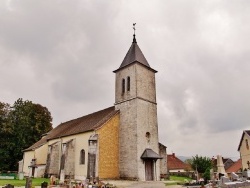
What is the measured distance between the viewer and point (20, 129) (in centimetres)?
4528

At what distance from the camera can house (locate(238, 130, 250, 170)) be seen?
42875mm

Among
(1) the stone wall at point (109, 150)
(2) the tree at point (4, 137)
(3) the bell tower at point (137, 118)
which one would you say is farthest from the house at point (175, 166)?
(2) the tree at point (4, 137)

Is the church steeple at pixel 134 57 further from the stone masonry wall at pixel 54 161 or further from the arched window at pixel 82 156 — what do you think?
the stone masonry wall at pixel 54 161

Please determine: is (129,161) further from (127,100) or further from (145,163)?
(127,100)

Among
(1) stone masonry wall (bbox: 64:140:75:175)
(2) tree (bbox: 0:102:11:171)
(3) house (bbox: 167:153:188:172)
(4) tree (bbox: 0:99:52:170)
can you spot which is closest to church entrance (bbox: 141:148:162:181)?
(1) stone masonry wall (bbox: 64:140:75:175)

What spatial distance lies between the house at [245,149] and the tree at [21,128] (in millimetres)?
36749

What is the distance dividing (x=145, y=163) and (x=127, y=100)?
24.3ft

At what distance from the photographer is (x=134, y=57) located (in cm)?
3080

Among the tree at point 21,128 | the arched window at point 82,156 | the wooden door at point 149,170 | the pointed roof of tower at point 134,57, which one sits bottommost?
the wooden door at point 149,170

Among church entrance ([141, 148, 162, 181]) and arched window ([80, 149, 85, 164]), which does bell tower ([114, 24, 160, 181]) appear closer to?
church entrance ([141, 148, 162, 181])

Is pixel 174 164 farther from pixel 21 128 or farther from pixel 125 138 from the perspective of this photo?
pixel 21 128

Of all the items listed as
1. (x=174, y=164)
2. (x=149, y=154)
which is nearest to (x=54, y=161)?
(x=149, y=154)

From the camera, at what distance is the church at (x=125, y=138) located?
26516 millimetres

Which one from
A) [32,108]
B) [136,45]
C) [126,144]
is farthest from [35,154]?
[136,45]
